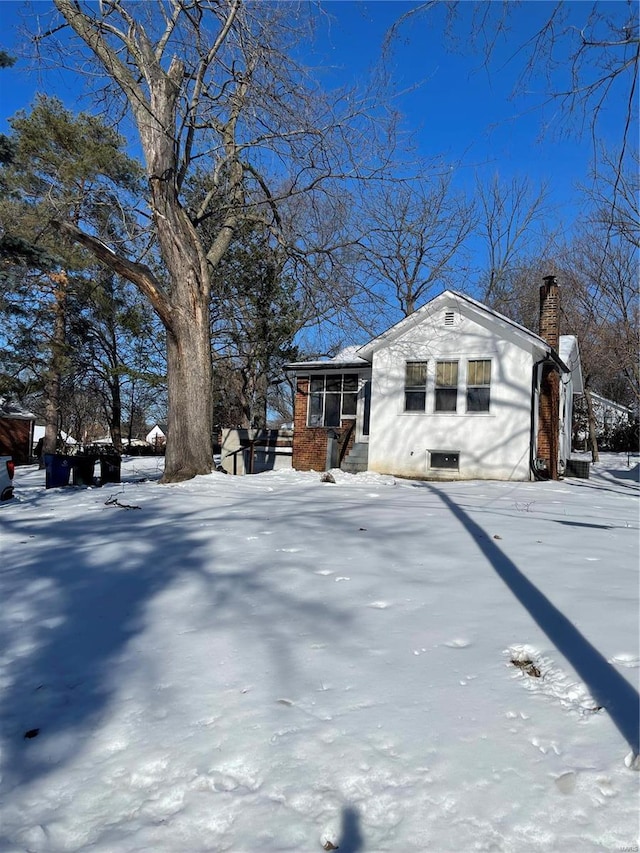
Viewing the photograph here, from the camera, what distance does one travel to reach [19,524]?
6918mm

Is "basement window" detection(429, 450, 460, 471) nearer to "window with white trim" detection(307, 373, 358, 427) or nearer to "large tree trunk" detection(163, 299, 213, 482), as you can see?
"window with white trim" detection(307, 373, 358, 427)

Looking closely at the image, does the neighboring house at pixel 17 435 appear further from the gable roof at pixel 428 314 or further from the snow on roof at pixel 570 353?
the snow on roof at pixel 570 353

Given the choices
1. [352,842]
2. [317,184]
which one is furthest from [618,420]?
[352,842]

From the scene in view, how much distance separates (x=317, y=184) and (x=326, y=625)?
33.3 feet

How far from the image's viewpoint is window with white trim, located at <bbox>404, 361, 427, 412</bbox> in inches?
613

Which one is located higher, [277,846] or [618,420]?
[618,420]

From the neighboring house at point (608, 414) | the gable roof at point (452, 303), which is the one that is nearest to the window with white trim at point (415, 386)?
the gable roof at point (452, 303)

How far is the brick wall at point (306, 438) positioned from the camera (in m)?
17.1

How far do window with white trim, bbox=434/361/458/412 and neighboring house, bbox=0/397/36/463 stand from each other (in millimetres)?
27793

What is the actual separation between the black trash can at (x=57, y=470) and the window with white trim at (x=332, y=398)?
7.25 meters

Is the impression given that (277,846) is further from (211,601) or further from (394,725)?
(211,601)

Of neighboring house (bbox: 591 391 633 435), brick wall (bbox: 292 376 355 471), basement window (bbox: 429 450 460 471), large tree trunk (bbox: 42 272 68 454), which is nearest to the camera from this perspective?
basement window (bbox: 429 450 460 471)

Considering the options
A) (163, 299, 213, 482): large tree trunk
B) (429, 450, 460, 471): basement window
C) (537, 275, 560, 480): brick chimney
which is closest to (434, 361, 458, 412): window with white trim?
(429, 450, 460, 471): basement window

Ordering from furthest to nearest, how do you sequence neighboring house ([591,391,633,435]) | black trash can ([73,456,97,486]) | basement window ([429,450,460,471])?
neighboring house ([591,391,633,435]) < basement window ([429,450,460,471]) < black trash can ([73,456,97,486])
